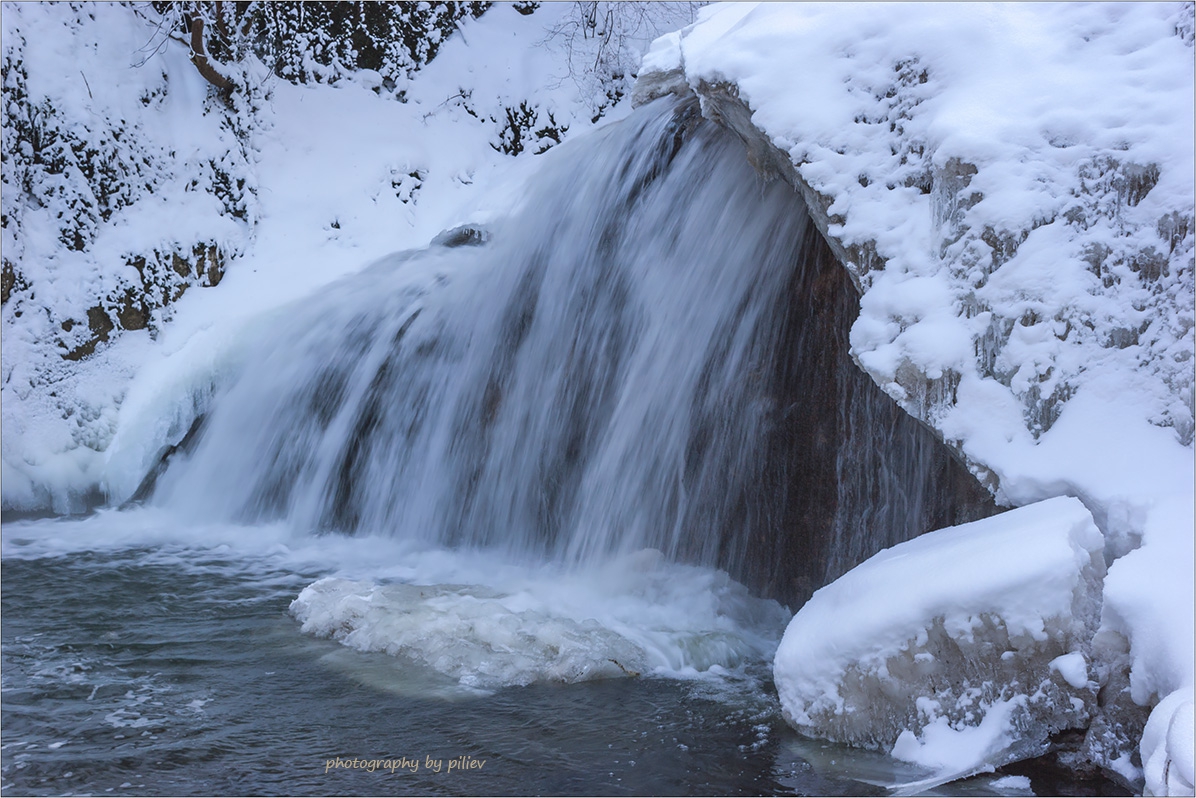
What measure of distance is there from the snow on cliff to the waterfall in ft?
2.42

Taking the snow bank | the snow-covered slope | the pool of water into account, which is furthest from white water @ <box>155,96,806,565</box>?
the snow bank

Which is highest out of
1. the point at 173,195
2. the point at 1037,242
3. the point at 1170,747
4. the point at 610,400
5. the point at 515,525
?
the point at 173,195

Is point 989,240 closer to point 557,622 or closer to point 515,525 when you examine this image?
point 557,622

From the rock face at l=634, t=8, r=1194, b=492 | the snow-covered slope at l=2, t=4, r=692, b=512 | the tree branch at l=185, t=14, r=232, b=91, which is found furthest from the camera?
the tree branch at l=185, t=14, r=232, b=91

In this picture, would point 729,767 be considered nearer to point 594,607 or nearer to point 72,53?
point 594,607

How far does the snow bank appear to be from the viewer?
2.51m

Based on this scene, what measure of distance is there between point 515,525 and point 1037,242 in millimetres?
3138

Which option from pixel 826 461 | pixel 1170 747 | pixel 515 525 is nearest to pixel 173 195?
pixel 515 525

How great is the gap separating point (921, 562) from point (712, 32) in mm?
2922

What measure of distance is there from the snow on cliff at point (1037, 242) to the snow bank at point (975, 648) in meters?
0.14

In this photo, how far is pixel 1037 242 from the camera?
121 inches

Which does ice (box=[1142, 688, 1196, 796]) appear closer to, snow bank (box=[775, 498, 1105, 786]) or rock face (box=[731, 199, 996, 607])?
snow bank (box=[775, 498, 1105, 786])

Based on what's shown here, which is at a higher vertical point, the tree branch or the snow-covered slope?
Result: the tree branch

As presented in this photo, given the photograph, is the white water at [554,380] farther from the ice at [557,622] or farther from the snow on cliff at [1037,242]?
the snow on cliff at [1037,242]
